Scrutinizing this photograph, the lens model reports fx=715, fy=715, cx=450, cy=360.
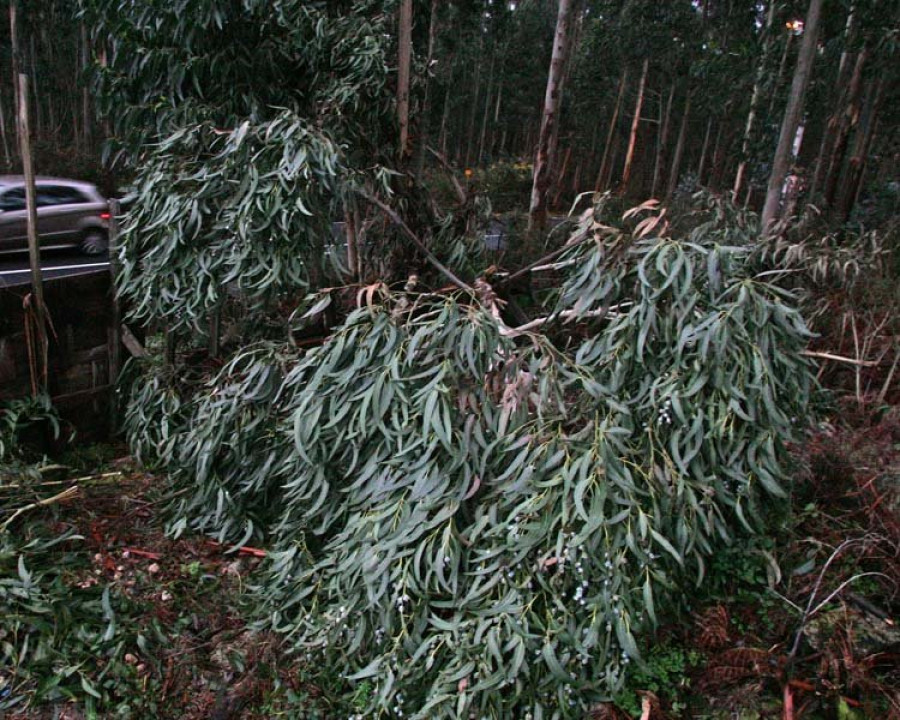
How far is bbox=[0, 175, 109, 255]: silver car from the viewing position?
831cm

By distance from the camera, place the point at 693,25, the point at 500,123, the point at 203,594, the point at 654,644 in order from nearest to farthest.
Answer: the point at 654,644 → the point at 203,594 → the point at 693,25 → the point at 500,123

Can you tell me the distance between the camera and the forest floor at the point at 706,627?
283cm

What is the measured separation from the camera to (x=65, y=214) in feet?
29.2

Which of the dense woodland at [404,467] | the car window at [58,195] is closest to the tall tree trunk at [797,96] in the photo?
the dense woodland at [404,467]

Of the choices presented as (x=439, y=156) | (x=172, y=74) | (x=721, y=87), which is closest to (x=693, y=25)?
(x=721, y=87)

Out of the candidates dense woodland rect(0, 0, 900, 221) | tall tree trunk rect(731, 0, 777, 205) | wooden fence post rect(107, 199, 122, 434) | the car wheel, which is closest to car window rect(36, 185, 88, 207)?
the car wheel

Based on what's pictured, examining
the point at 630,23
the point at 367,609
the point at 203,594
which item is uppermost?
the point at 630,23

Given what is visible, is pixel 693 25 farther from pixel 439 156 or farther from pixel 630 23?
pixel 439 156

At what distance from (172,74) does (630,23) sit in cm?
1428

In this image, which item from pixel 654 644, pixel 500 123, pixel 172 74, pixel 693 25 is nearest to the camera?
pixel 654 644

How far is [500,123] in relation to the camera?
2423 cm

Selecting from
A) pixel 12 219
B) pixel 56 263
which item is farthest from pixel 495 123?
pixel 12 219

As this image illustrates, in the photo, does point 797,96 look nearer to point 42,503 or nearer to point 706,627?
point 706,627

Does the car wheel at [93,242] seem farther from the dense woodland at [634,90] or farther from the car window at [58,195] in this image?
the dense woodland at [634,90]
